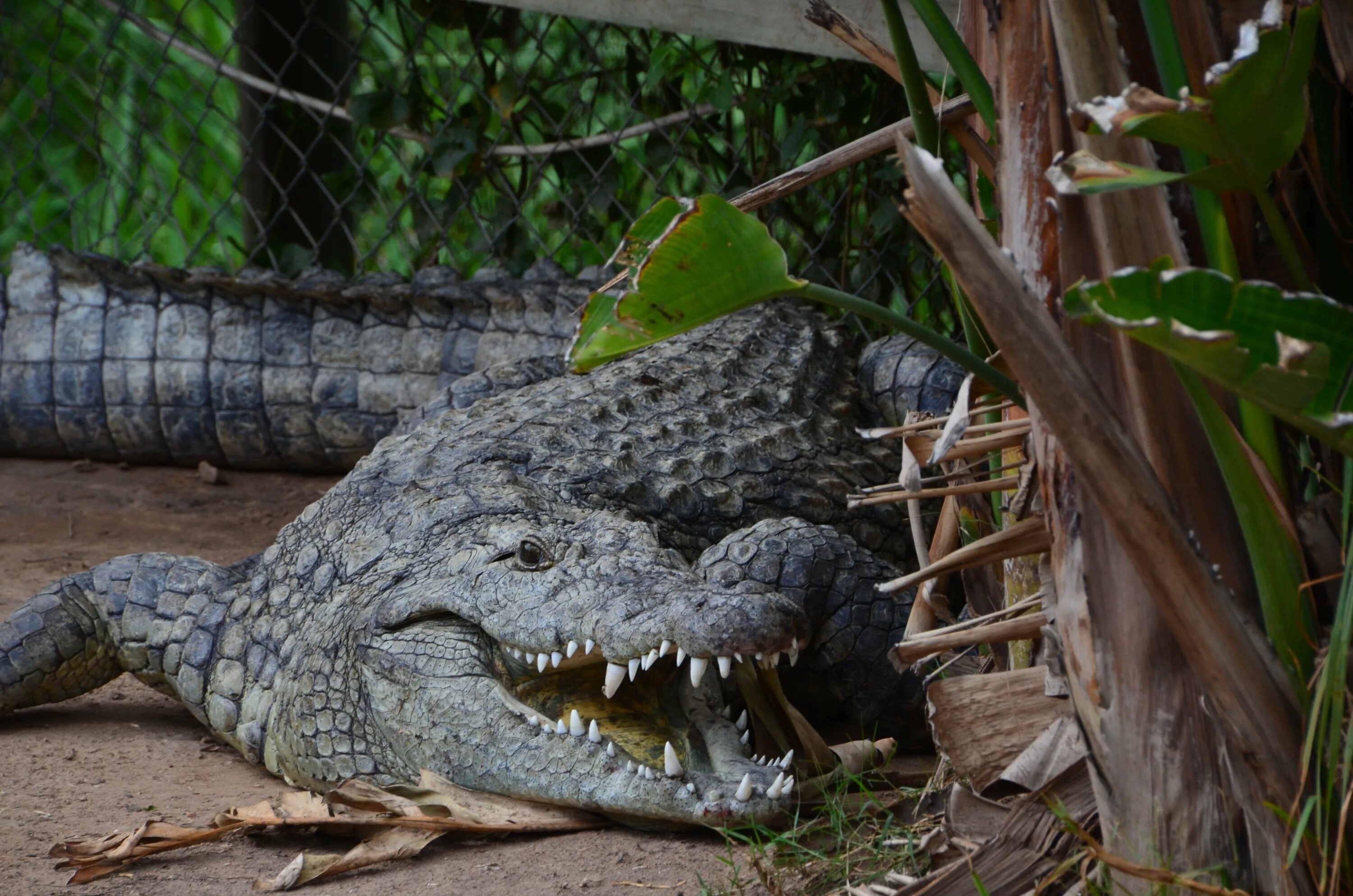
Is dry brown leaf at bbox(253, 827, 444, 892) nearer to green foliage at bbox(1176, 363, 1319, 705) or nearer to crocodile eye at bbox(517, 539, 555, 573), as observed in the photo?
crocodile eye at bbox(517, 539, 555, 573)

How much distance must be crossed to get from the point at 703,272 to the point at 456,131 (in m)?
3.66

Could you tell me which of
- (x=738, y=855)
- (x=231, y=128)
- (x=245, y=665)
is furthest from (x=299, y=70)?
(x=738, y=855)

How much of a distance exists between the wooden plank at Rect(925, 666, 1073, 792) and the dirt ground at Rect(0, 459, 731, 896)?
1.33 ft

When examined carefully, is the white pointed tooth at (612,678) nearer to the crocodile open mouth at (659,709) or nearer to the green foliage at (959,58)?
the crocodile open mouth at (659,709)

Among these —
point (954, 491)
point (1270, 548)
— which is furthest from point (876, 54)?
point (1270, 548)

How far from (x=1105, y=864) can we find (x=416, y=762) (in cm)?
116

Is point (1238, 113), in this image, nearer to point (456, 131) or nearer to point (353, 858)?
point (353, 858)

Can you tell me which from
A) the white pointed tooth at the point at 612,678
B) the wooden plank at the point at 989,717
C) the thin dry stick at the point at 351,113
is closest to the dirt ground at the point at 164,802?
the white pointed tooth at the point at 612,678

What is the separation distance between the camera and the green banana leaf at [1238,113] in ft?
3.14

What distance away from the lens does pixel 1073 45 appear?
1.19 meters

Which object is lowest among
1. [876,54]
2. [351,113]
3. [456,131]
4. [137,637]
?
→ [137,637]

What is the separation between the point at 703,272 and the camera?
1120mm

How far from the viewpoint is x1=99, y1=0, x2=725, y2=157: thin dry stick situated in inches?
169

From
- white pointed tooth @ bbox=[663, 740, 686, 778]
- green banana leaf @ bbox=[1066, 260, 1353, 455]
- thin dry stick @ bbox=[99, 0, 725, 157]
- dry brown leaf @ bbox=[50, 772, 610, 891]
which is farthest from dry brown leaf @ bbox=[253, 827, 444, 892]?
thin dry stick @ bbox=[99, 0, 725, 157]
